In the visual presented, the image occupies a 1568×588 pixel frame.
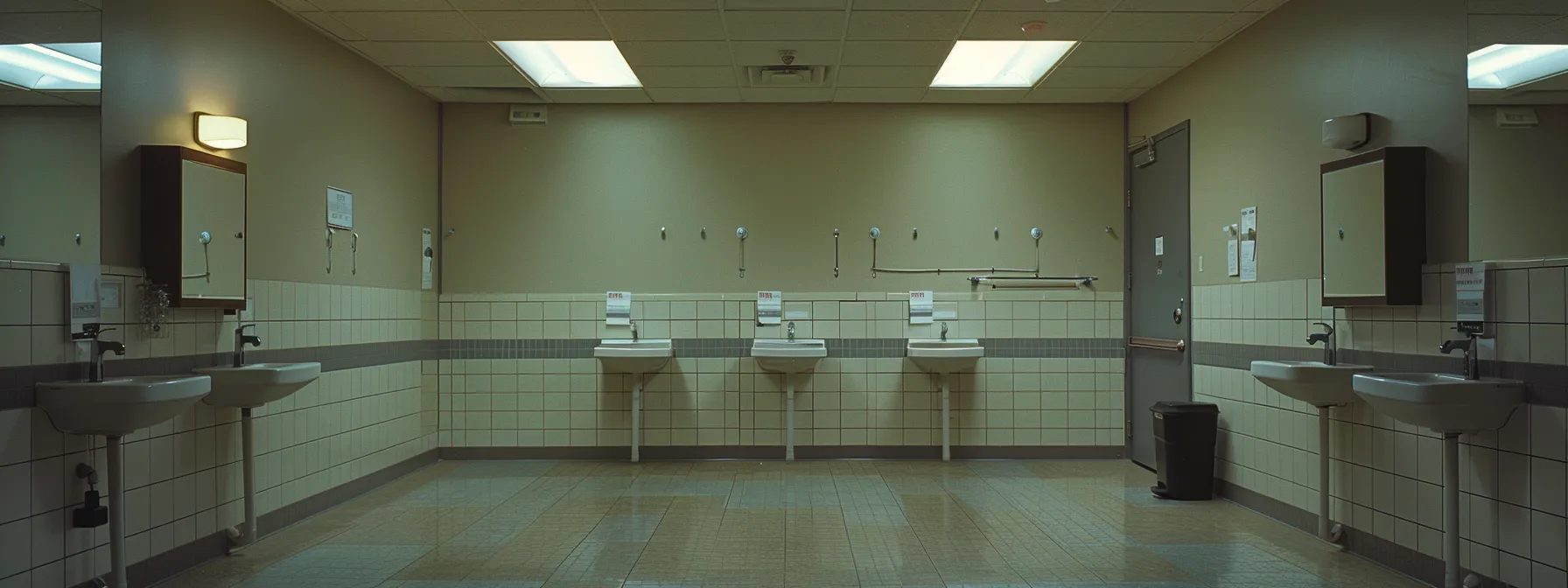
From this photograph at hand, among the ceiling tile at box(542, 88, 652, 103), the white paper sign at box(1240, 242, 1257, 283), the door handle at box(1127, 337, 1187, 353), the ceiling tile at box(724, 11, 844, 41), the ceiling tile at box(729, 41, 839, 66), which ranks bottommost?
the door handle at box(1127, 337, 1187, 353)

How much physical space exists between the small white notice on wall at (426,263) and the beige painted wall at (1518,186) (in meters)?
6.24

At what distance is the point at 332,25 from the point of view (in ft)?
17.1

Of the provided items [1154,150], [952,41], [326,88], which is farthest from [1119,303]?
[326,88]

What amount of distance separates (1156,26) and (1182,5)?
1.19 feet

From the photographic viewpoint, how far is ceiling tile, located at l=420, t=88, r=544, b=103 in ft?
22.0

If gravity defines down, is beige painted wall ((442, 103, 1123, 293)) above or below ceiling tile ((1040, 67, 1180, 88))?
below

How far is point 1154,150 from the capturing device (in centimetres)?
663

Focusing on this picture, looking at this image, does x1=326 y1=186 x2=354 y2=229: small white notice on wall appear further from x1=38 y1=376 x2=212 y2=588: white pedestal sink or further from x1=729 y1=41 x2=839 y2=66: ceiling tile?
x1=729 y1=41 x2=839 y2=66: ceiling tile

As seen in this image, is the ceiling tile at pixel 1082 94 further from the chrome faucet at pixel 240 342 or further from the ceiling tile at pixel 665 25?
the chrome faucet at pixel 240 342

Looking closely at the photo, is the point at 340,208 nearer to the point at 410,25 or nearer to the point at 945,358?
the point at 410,25

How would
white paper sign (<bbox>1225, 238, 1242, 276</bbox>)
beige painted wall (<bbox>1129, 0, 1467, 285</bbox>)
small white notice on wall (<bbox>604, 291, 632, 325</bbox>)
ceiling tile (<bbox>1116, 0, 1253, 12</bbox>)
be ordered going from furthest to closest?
small white notice on wall (<bbox>604, 291, 632, 325</bbox>), white paper sign (<bbox>1225, 238, 1242, 276</bbox>), ceiling tile (<bbox>1116, 0, 1253, 12</bbox>), beige painted wall (<bbox>1129, 0, 1467, 285</bbox>)

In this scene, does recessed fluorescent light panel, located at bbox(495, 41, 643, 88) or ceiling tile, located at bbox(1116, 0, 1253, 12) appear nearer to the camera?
ceiling tile, located at bbox(1116, 0, 1253, 12)

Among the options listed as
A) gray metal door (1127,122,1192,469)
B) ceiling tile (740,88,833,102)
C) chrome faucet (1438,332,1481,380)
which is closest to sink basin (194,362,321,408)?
ceiling tile (740,88,833,102)

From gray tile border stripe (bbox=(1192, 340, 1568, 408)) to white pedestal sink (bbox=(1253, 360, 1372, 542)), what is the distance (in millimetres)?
99
